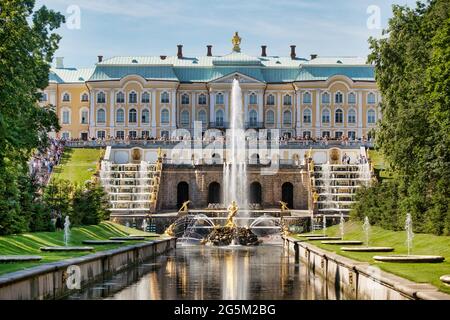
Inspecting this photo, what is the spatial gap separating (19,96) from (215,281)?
8.70 m

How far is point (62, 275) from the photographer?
76.9ft

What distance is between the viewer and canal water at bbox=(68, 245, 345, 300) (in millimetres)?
24016

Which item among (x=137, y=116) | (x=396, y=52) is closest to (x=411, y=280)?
(x=396, y=52)

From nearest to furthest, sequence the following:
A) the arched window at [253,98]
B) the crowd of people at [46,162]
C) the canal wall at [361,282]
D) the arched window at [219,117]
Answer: the canal wall at [361,282]
the crowd of people at [46,162]
the arched window at [219,117]
the arched window at [253,98]

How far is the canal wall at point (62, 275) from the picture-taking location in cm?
1909

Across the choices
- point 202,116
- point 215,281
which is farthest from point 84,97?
point 215,281

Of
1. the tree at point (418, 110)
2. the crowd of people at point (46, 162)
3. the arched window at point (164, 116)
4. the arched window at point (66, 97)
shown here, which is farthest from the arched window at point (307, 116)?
the tree at point (418, 110)

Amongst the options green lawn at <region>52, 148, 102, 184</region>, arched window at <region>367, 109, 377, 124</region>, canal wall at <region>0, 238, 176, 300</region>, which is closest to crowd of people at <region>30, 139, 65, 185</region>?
green lawn at <region>52, 148, 102, 184</region>

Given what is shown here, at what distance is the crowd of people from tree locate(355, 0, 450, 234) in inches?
1264

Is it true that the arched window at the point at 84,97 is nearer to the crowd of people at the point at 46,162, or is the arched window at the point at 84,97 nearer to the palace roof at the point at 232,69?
the palace roof at the point at 232,69

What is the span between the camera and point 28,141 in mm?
38156

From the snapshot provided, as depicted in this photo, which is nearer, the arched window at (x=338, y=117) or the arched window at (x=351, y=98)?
the arched window at (x=351, y=98)

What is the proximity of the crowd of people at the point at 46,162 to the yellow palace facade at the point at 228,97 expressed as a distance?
1650cm

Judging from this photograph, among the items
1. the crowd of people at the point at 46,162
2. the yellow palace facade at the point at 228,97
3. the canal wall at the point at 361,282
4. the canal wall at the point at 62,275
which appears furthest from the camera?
the yellow palace facade at the point at 228,97
